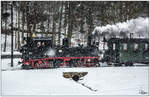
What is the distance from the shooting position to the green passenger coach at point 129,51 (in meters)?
17.0

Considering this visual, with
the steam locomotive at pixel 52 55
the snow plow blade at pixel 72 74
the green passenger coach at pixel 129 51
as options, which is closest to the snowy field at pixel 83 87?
the snow plow blade at pixel 72 74

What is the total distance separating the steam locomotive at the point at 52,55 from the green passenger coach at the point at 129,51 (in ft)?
4.96

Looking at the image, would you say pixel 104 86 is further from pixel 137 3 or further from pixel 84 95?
pixel 137 3

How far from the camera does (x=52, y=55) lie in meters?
17.2

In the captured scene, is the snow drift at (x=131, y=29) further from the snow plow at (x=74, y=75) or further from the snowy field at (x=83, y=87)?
the snow plow at (x=74, y=75)

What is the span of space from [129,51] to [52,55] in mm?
5843

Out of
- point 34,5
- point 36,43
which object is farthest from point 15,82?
point 34,5

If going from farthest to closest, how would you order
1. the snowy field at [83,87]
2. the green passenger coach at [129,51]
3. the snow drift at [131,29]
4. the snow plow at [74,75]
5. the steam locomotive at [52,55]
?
the green passenger coach at [129,51], the steam locomotive at [52,55], the snow drift at [131,29], the snow plow at [74,75], the snowy field at [83,87]

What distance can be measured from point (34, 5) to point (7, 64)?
12.6m

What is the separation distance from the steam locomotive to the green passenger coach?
4.96 ft

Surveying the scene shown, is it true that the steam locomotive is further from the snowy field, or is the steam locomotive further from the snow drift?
the snowy field

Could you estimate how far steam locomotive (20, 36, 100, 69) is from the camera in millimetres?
16859

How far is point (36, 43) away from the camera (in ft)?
55.5

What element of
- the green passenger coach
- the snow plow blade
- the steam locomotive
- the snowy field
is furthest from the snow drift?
the snow plow blade
